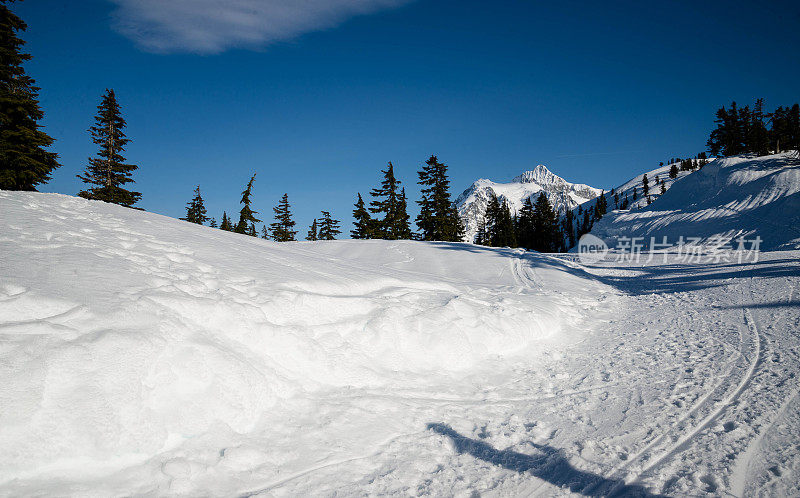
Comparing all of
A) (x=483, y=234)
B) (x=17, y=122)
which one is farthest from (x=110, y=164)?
(x=483, y=234)

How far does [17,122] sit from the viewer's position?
17250 mm

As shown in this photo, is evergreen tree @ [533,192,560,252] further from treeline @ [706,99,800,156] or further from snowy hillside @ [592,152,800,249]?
treeline @ [706,99,800,156]

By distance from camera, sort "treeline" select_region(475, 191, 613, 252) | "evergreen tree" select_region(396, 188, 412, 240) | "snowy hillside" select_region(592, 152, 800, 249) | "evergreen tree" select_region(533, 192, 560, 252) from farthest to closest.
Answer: "evergreen tree" select_region(533, 192, 560, 252), "treeline" select_region(475, 191, 613, 252), "evergreen tree" select_region(396, 188, 412, 240), "snowy hillside" select_region(592, 152, 800, 249)

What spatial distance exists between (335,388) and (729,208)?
45.8 metres

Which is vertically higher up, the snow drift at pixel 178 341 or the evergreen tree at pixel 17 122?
the evergreen tree at pixel 17 122

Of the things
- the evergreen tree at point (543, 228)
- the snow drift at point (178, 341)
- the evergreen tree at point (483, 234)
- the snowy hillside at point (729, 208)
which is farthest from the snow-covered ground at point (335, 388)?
the evergreen tree at point (543, 228)

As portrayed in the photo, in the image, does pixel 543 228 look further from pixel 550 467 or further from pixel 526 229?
pixel 550 467

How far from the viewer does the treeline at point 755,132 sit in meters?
50.6

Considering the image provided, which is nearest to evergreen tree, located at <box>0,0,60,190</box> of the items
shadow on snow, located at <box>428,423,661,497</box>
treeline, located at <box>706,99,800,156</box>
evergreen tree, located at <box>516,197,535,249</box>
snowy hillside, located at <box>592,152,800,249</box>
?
shadow on snow, located at <box>428,423,661,497</box>

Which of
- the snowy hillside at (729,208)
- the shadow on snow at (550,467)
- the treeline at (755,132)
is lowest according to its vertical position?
the shadow on snow at (550,467)

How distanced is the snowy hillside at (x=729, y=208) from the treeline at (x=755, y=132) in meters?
16.1

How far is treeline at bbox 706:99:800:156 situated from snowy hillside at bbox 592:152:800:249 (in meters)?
16.1

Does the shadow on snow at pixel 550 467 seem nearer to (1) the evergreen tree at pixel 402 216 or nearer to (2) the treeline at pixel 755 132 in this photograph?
(1) the evergreen tree at pixel 402 216

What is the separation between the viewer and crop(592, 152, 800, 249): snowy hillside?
85.3ft
